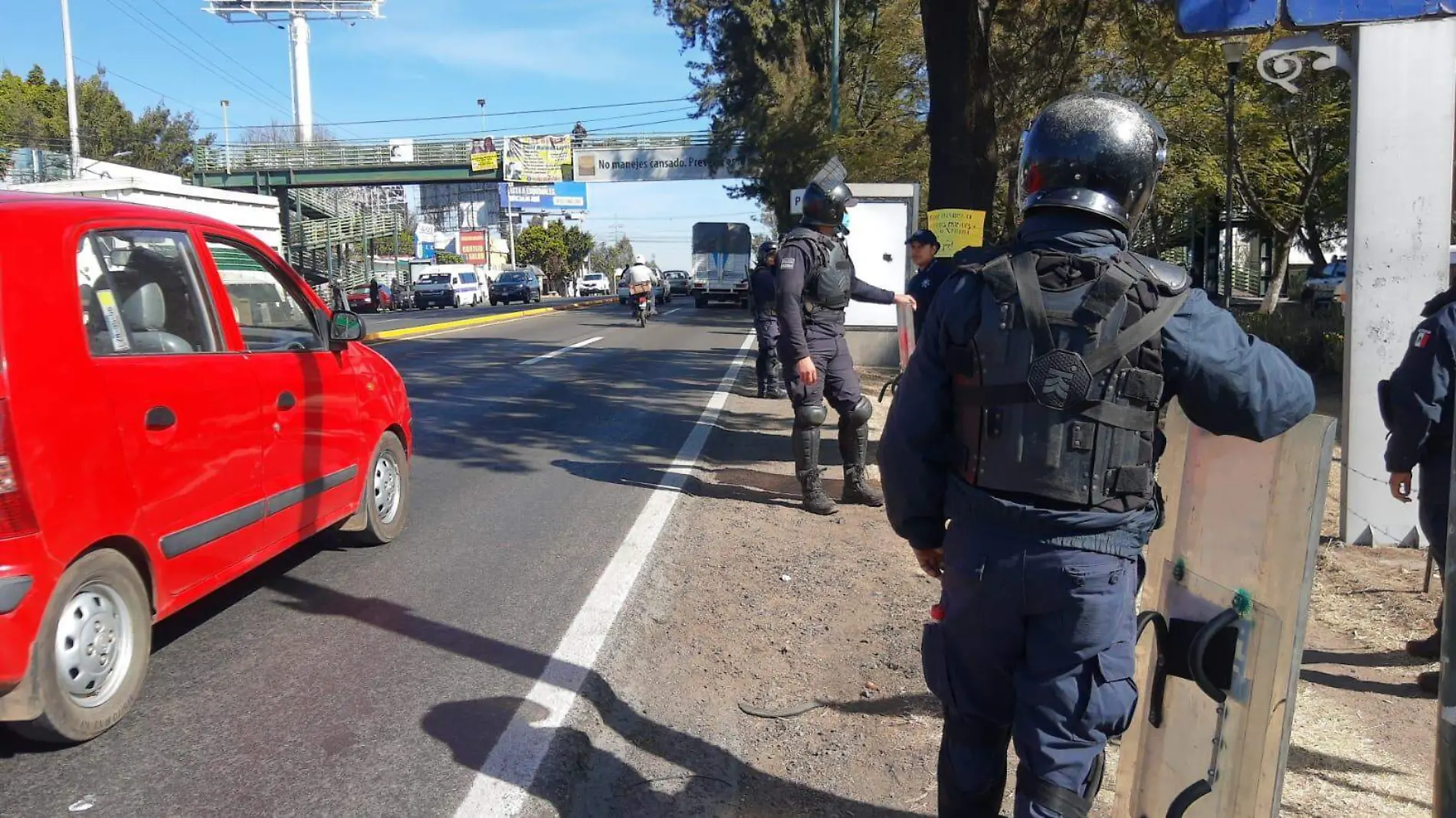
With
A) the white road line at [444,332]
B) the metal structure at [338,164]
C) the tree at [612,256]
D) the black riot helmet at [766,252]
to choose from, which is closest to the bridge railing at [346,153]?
the metal structure at [338,164]

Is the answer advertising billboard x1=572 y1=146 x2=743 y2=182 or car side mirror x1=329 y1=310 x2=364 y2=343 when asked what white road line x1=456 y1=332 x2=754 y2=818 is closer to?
car side mirror x1=329 y1=310 x2=364 y2=343

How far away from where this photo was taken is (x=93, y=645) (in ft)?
12.1

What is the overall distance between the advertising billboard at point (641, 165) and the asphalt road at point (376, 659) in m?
51.5

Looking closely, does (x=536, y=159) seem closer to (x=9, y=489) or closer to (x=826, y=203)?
(x=826, y=203)

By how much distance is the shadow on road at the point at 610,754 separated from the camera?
3.41 m

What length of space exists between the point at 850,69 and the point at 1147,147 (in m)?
30.5

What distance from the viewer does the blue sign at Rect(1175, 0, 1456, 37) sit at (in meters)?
5.70

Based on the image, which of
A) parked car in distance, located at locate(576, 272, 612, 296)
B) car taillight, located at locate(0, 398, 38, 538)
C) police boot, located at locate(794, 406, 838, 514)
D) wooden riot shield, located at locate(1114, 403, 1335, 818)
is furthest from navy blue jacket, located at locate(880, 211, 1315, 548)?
parked car in distance, located at locate(576, 272, 612, 296)

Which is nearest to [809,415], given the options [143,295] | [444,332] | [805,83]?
[143,295]

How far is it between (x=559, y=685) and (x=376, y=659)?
834mm

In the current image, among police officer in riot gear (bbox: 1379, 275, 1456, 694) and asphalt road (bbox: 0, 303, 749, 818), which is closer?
asphalt road (bbox: 0, 303, 749, 818)

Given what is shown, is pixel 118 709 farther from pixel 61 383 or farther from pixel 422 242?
pixel 422 242

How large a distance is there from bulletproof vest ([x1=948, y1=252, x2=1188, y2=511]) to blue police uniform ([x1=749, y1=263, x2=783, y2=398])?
870 cm

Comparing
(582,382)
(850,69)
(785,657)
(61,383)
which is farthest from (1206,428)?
(850,69)
